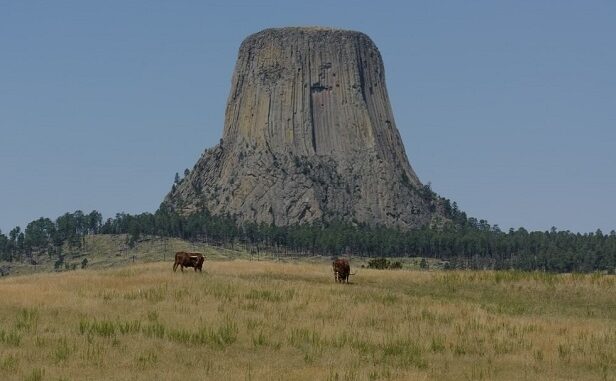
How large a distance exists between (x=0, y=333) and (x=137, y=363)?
595cm

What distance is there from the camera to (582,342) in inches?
1251

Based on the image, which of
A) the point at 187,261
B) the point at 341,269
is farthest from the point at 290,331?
the point at 187,261

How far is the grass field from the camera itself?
26516 mm

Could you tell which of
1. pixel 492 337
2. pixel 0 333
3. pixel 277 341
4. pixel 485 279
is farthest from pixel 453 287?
pixel 0 333

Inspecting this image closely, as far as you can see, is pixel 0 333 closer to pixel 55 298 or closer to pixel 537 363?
pixel 55 298

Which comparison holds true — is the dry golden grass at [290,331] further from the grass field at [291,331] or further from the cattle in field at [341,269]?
the cattle in field at [341,269]

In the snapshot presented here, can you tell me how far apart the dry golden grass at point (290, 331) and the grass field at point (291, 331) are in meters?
0.05

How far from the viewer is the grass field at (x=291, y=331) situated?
2652 cm

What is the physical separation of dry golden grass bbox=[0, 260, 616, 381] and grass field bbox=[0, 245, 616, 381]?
55 millimetres

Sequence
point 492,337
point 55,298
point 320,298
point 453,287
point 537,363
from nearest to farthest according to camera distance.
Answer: point 537,363 < point 492,337 < point 55,298 < point 320,298 < point 453,287

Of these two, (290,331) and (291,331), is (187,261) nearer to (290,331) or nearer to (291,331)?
(290,331)

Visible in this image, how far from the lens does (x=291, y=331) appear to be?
3256 centimetres

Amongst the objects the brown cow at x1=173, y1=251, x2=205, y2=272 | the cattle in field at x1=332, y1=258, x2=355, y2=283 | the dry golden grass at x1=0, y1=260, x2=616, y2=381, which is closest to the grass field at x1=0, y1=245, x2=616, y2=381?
the dry golden grass at x1=0, y1=260, x2=616, y2=381

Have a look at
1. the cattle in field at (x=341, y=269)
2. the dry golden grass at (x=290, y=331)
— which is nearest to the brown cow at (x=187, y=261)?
the dry golden grass at (x=290, y=331)
